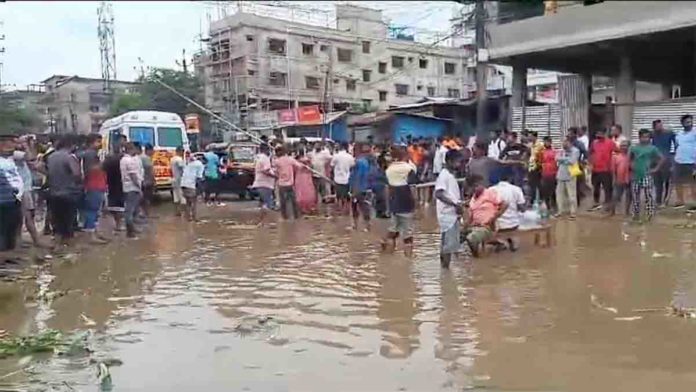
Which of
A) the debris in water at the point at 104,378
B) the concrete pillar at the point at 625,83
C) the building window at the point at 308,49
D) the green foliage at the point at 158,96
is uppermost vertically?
the building window at the point at 308,49

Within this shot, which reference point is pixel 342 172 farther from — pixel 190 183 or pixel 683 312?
pixel 683 312

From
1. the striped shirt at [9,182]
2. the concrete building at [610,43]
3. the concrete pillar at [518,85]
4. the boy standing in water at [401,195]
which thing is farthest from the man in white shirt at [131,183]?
the concrete pillar at [518,85]

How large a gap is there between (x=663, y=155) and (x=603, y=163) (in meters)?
1.02

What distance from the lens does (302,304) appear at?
7840 mm

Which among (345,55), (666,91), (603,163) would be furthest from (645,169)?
(345,55)

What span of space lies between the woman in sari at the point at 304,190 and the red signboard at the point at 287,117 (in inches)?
715

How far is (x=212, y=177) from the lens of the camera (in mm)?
22031

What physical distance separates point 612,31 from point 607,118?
2.93 m

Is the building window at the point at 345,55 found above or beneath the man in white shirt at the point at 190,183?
above

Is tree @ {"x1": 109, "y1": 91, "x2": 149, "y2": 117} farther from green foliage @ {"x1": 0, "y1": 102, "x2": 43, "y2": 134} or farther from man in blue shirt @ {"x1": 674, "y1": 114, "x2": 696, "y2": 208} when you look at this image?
man in blue shirt @ {"x1": 674, "y1": 114, "x2": 696, "y2": 208}

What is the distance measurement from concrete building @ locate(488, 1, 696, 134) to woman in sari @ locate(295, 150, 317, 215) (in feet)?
22.7

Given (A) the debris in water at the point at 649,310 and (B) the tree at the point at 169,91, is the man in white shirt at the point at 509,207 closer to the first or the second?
(A) the debris in water at the point at 649,310

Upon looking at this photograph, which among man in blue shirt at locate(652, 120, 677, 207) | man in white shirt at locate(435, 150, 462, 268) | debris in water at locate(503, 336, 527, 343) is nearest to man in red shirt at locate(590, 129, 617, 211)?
man in blue shirt at locate(652, 120, 677, 207)

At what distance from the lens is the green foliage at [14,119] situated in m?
12.5
